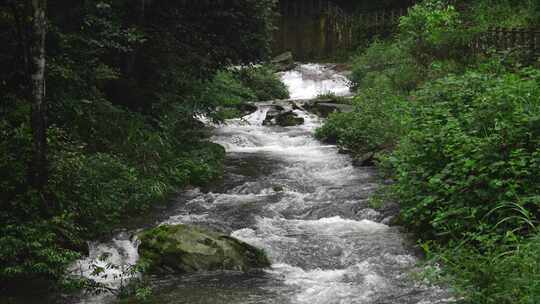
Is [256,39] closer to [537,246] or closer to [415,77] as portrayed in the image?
[415,77]

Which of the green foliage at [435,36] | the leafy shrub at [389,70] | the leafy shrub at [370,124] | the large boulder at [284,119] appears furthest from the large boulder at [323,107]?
the green foliage at [435,36]

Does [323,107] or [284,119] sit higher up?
[323,107]

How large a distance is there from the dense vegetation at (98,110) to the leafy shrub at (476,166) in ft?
15.4

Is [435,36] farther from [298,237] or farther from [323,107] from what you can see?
[298,237]

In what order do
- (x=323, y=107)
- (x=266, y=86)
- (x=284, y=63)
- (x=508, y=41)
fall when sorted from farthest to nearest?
1. (x=284, y=63)
2. (x=266, y=86)
3. (x=323, y=107)
4. (x=508, y=41)

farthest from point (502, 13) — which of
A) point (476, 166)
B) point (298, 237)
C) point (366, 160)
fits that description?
point (298, 237)

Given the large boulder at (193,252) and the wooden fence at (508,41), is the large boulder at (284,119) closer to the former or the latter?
the wooden fence at (508,41)

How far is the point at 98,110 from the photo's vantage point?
37.0 ft

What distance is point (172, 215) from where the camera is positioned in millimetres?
10297

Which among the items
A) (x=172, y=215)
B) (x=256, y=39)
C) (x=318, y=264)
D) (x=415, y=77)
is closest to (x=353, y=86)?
(x=415, y=77)

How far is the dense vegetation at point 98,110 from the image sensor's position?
7500 millimetres

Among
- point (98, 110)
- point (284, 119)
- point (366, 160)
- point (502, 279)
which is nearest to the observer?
point (502, 279)

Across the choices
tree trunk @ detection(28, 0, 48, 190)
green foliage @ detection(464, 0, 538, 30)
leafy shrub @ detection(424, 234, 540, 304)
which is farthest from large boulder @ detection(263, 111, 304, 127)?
leafy shrub @ detection(424, 234, 540, 304)

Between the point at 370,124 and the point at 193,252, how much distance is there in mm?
8556
